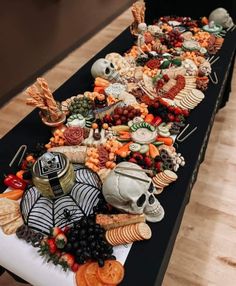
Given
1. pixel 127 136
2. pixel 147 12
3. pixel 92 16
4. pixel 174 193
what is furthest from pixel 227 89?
pixel 92 16

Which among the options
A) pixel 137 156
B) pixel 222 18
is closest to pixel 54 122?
pixel 137 156

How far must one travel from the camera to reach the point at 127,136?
123 centimetres

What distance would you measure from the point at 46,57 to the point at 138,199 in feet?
7.54

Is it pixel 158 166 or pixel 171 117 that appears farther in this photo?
pixel 171 117

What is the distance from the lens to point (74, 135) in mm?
1212

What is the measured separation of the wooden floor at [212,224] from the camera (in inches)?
54.3

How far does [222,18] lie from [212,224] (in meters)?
1.31

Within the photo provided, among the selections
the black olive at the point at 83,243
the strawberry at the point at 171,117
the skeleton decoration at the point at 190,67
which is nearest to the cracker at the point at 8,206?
the black olive at the point at 83,243

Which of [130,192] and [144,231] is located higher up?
[130,192]

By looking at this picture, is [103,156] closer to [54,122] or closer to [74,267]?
[54,122]

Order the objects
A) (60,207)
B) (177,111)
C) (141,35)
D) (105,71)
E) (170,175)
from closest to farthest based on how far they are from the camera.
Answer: (60,207)
(170,175)
(177,111)
(105,71)
(141,35)

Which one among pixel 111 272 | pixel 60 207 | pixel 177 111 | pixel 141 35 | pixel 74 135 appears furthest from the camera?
pixel 141 35

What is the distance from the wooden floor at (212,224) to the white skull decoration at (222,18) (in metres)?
0.60

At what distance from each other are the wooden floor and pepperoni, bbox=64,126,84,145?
0.74 meters
